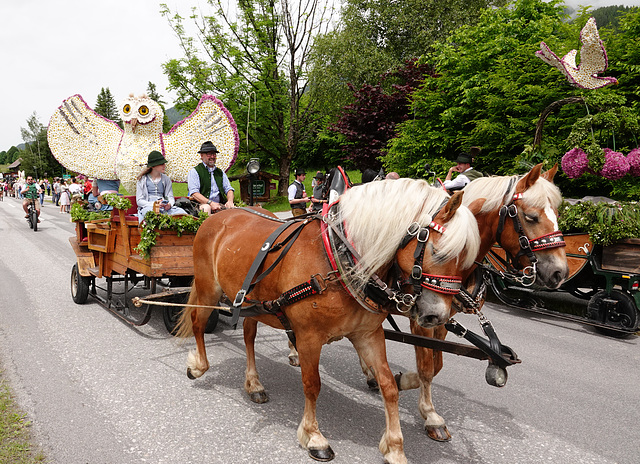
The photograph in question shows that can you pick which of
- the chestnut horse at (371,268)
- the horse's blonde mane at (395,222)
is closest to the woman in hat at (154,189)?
the chestnut horse at (371,268)

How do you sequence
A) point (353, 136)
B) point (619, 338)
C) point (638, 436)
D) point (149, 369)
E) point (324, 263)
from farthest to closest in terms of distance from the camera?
point (353, 136) < point (619, 338) < point (149, 369) < point (638, 436) < point (324, 263)

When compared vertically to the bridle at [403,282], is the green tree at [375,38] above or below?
above

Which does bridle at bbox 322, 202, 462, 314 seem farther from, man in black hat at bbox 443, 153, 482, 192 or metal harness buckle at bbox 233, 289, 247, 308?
man in black hat at bbox 443, 153, 482, 192

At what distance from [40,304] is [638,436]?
7196 millimetres

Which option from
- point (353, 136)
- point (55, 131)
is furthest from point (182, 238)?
point (353, 136)

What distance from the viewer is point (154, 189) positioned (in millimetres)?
5605

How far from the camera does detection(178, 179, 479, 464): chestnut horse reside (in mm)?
2387

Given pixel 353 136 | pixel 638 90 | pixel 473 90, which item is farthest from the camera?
pixel 353 136

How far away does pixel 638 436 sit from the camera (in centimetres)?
320

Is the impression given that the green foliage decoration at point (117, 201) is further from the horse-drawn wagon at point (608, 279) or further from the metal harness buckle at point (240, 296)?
the horse-drawn wagon at point (608, 279)

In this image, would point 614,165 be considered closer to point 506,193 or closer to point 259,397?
point 506,193

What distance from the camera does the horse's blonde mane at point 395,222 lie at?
236 cm

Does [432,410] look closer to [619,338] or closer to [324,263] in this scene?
[324,263]

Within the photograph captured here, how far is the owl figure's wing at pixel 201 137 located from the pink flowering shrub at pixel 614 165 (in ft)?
16.2
